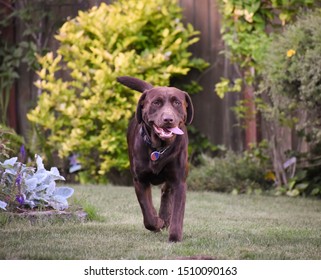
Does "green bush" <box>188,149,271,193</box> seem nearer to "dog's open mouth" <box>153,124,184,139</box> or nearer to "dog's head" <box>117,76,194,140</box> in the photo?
"dog's head" <box>117,76,194,140</box>

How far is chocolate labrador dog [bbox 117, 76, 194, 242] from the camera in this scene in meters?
5.07

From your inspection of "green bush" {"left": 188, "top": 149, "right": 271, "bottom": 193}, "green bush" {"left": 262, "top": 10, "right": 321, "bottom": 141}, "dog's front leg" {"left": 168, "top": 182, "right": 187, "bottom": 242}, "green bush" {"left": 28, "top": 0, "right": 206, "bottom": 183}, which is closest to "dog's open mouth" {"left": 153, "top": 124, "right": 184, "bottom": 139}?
"dog's front leg" {"left": 168, "top": 182, "right": 187, "bottom": 242}

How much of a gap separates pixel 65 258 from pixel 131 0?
5.50 metres

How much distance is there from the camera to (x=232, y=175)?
8766mm

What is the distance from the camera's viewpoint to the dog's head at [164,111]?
16.3 feet

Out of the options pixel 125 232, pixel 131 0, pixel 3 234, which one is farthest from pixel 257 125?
pixel 3 234

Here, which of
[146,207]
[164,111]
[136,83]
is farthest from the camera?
[136,83]

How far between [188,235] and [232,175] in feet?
11.2

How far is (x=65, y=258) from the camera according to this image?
14.6 feet

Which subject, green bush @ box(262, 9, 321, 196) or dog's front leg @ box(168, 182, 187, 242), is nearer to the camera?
dog's front leg @ box(168, 182, 187, 242)

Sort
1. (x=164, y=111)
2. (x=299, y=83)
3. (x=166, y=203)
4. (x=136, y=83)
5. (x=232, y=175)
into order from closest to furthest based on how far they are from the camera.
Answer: (x=164, y=111)
(x=166, y=203)
(x=136, y=83)
(x=299, y=83)
(x=232, y=175)

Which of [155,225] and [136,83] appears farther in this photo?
[136,83]

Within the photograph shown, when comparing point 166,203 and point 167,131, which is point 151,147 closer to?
point 167,131

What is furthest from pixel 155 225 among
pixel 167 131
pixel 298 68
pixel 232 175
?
pixel 232 175
